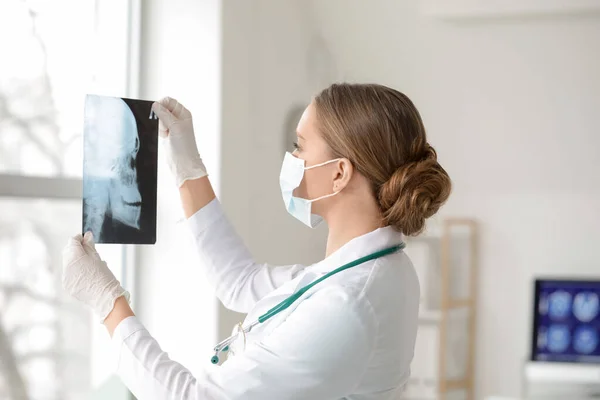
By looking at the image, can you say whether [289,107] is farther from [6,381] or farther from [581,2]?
[6,381]

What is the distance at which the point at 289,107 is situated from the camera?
3.53 m

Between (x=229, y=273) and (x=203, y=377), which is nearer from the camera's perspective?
(x=203, y=377)

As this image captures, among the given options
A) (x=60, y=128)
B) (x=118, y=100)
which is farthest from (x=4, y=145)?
(x=118, y=100)

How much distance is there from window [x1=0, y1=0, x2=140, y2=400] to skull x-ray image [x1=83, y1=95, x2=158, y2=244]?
0.39 m

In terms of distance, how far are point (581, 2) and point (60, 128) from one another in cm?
277

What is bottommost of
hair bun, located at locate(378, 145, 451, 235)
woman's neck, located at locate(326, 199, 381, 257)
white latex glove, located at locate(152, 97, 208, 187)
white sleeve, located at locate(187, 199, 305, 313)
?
white sleeve, located at locate(187, 199, 305, 313)

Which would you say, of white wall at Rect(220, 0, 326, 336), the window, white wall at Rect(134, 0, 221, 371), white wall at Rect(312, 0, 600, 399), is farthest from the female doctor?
white wall at Rect(312, 0, 600, 399)

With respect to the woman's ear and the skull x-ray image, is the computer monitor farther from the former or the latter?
the skull x-ray image

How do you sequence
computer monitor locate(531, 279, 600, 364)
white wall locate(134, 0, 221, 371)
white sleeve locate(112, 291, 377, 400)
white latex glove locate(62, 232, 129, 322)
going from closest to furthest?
white sleeve locate(112, 291, 377, 400) < white latex glove locate(62, 232, 129, 322) < white wall locate(134, 0, 221, 371) < computer monitor locate(531, 279, 600, 364)

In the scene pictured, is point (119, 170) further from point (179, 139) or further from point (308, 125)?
point (308, 125)

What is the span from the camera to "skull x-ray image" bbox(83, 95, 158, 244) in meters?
1.49

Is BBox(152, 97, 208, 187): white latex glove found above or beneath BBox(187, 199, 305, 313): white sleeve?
above

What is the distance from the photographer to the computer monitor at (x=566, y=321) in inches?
141

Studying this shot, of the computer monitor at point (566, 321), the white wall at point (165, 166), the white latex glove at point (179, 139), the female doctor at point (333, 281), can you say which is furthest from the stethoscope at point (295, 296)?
the computer monitor at point (566, 321)
